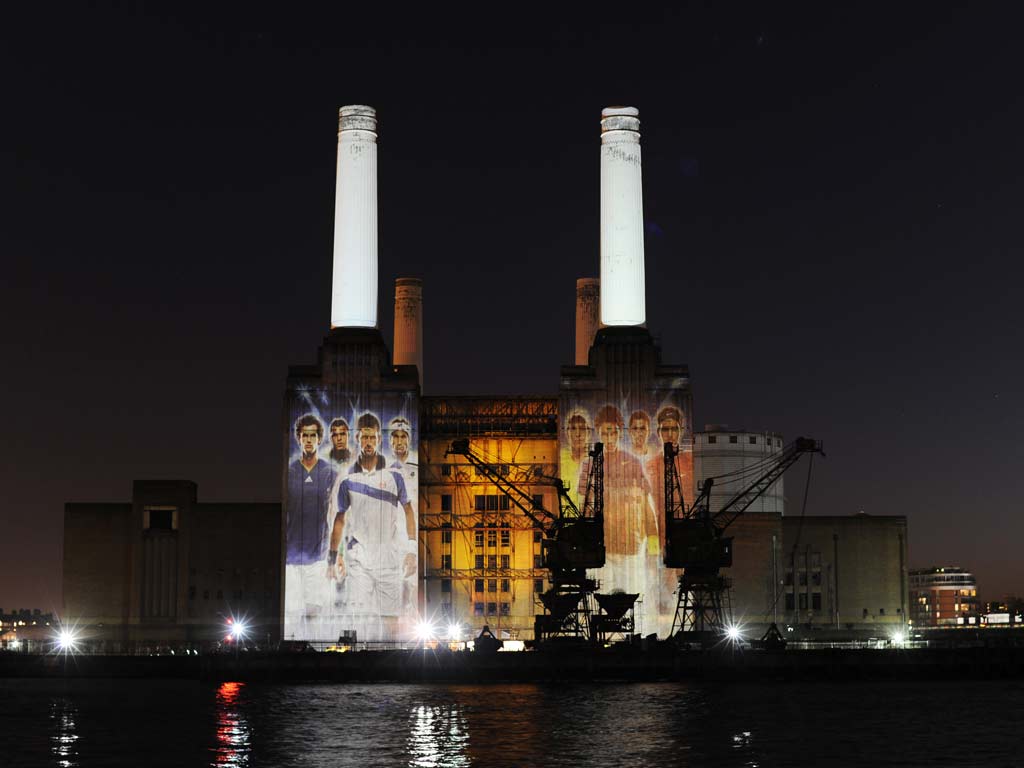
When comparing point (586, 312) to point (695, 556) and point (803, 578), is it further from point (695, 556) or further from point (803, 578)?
point (695, 556)

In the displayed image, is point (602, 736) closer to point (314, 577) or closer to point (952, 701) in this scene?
point (952, 701)

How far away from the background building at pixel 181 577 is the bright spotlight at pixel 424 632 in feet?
59.1

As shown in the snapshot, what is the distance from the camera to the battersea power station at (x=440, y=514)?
138m

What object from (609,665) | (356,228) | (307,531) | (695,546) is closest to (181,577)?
(307,531)

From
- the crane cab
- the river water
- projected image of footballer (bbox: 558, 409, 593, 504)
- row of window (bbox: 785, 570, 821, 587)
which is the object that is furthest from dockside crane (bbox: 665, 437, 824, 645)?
row of window (bbox: 785, 570, 821, 587)

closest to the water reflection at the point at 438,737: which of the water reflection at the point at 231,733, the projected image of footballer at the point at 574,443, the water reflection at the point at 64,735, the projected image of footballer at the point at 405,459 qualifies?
the water reflection at the point at 231,733

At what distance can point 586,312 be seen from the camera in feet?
538

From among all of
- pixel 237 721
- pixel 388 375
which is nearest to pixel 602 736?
pixel 237 721

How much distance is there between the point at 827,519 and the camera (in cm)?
16262

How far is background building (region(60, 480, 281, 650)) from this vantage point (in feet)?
503

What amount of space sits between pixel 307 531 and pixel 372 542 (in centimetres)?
554

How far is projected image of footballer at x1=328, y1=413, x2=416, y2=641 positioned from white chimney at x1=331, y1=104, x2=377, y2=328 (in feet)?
33.2

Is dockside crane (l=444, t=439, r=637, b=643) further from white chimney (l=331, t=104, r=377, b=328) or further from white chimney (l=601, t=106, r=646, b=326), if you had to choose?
white chimney (l=331, t=104, r=377, b=328)

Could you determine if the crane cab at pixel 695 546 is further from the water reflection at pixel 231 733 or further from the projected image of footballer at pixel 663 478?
the water reflection at pixel 231 733
